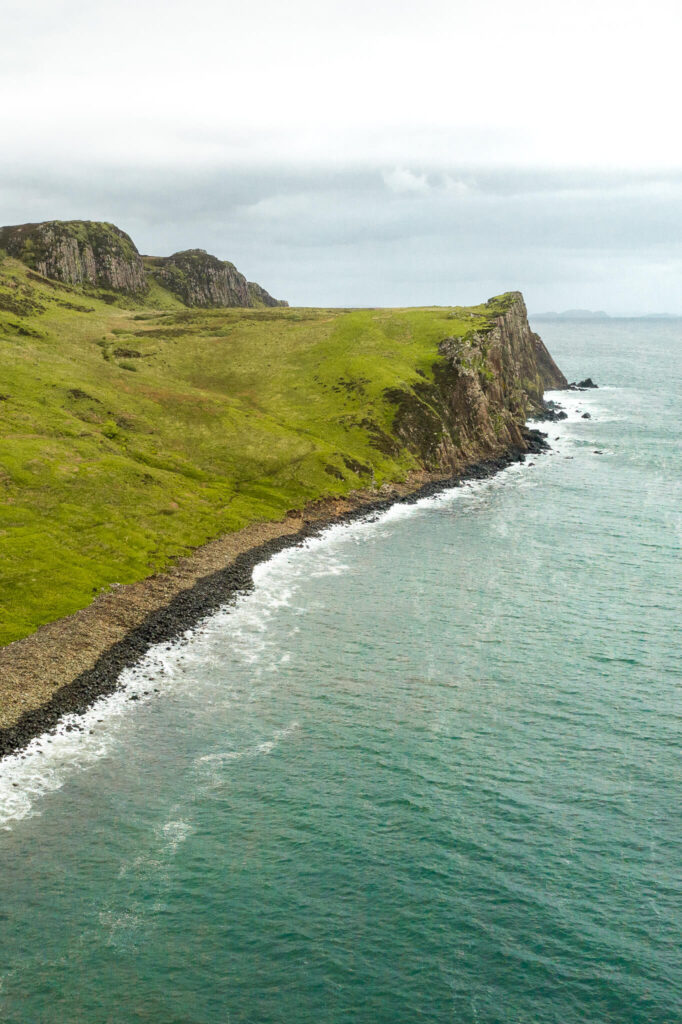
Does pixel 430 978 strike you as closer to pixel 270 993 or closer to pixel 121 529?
pixel 270 993

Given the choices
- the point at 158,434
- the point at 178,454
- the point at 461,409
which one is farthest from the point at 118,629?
the point at 461,409

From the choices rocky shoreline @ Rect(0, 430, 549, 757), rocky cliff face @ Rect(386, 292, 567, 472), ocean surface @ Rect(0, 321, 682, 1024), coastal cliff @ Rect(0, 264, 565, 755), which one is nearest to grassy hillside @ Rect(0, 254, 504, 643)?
coastal cliff @ Rect(0, 264, 565, 755)

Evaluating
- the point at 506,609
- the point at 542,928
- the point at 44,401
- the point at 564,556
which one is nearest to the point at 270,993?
the point at 542,928

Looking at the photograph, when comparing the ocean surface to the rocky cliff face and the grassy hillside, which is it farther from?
the rocky cliff face

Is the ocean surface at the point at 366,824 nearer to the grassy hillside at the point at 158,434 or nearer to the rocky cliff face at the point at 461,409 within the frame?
the grassy hillside at the point at 158,434

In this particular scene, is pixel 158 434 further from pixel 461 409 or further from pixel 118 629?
pixel 461 409
